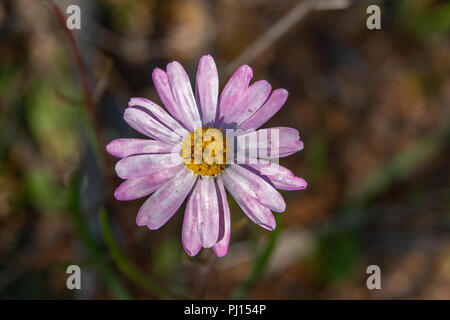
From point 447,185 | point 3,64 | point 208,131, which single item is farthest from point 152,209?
point 447,185

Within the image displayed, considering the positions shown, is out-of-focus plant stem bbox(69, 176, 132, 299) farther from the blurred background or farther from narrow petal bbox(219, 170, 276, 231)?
narrow petal bbox(219, 170, 276, 231)

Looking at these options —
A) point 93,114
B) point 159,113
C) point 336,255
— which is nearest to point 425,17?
point 336,255

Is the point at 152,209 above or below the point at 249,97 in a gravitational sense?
below

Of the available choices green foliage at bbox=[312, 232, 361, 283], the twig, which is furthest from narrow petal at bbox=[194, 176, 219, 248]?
Result: green foliage at bbox=[312, 232, 361, 283]

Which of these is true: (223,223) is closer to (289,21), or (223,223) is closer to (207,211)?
(207,211)

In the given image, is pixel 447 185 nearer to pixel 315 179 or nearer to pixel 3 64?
pixel 315 179

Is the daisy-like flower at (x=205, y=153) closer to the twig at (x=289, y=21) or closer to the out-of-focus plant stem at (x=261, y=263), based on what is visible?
the out-of-focus plant stem at (x=261, y=263)

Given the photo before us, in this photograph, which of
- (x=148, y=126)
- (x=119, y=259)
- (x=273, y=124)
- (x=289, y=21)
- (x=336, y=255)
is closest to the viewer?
(x=148, y=126)
